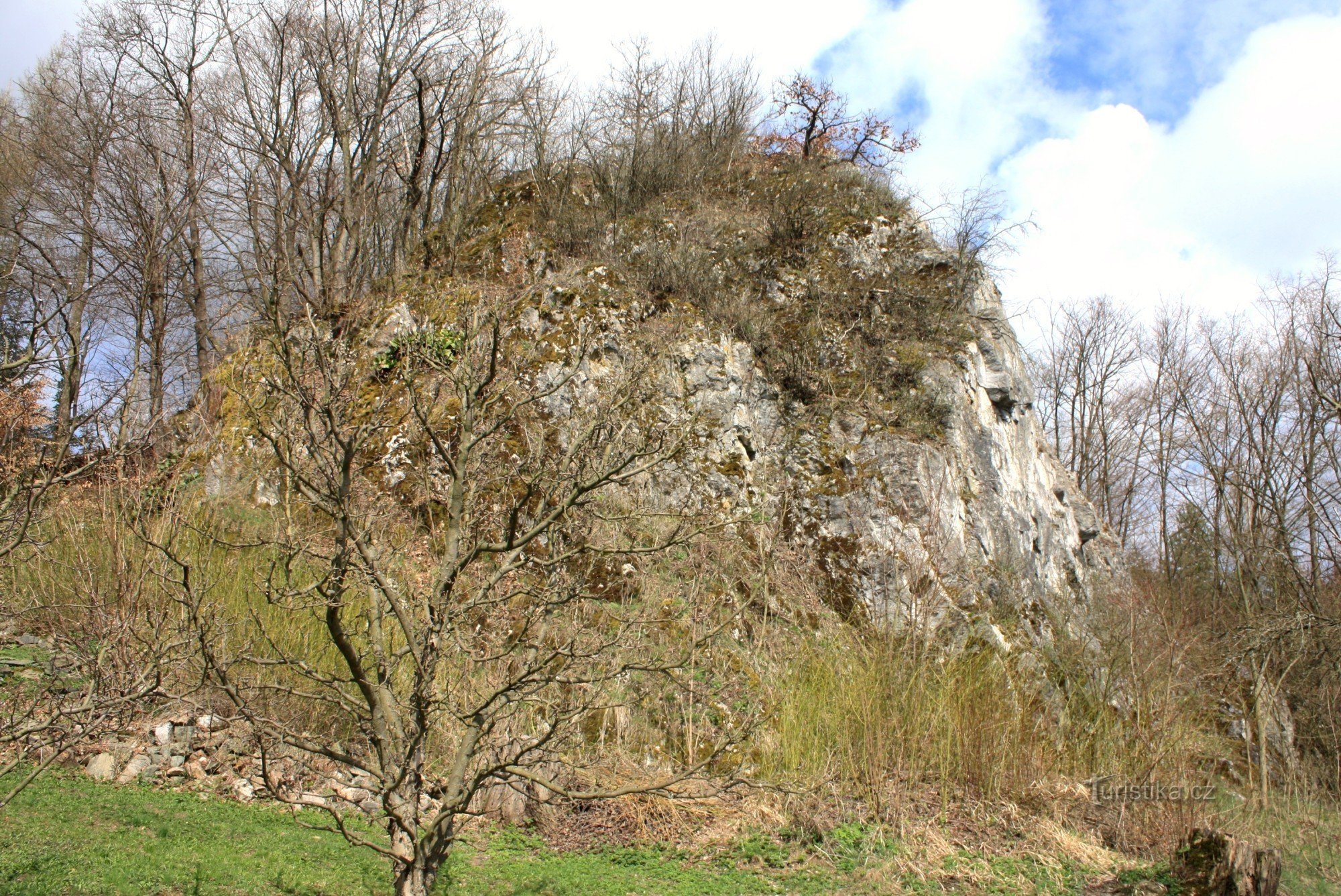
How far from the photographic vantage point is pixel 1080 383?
2312 cm

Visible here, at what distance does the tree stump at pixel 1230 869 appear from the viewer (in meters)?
4.75

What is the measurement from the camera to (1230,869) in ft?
15.6

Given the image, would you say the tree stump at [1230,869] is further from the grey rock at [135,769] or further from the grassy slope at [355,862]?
the grey rock at [135,769]

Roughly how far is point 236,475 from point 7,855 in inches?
213

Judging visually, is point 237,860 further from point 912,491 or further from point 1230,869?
point 912,491

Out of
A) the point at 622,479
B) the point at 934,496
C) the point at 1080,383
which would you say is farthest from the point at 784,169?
the point at 1080,383

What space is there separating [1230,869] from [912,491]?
4.81 metres

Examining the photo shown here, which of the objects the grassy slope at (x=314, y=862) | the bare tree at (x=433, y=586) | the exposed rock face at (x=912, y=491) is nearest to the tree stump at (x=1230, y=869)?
the grassy slope at (x=314, y=862)

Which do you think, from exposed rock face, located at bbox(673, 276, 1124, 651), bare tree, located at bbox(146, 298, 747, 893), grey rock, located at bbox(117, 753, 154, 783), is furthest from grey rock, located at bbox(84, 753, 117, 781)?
exposed rock face, located at bbox(673, 276, 1124, 651)

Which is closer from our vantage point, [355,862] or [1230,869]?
[1230,869]

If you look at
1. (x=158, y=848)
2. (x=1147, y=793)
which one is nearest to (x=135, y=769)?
(x=158, y=848)

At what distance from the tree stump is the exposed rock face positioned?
2926 mm

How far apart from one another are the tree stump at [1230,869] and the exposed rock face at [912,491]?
2.93 metres

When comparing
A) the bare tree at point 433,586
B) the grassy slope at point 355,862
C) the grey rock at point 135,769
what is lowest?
the grassy slope at point 355,862
